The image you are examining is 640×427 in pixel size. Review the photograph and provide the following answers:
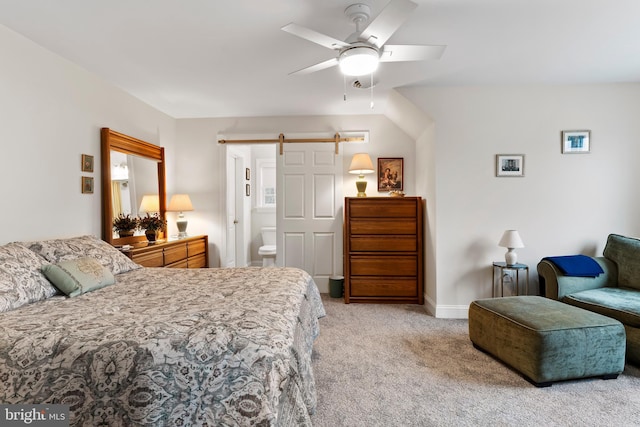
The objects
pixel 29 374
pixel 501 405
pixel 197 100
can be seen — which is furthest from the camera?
pixel 197 100

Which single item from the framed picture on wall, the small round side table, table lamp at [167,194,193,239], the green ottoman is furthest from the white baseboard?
table lamp at [167,194,193,239]

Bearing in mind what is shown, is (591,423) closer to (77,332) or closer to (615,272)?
(615,272)

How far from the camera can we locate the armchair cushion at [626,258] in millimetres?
2914

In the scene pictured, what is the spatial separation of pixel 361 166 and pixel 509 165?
166cm

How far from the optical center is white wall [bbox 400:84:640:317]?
3.43m

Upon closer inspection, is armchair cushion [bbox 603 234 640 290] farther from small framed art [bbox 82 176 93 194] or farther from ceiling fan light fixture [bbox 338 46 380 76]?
small framed art [bbox 82 176 93 194]

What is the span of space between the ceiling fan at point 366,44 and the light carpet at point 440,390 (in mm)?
2028

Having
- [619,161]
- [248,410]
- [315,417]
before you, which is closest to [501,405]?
[315,417]

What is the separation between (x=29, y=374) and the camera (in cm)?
125

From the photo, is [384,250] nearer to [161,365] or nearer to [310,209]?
[310,209]

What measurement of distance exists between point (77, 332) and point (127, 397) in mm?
365

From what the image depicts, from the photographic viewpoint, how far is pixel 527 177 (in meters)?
3.49

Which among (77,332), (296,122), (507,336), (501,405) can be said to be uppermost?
(296,122)

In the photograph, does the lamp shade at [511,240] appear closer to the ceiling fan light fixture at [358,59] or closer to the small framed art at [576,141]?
the small framed art at [576,141]
